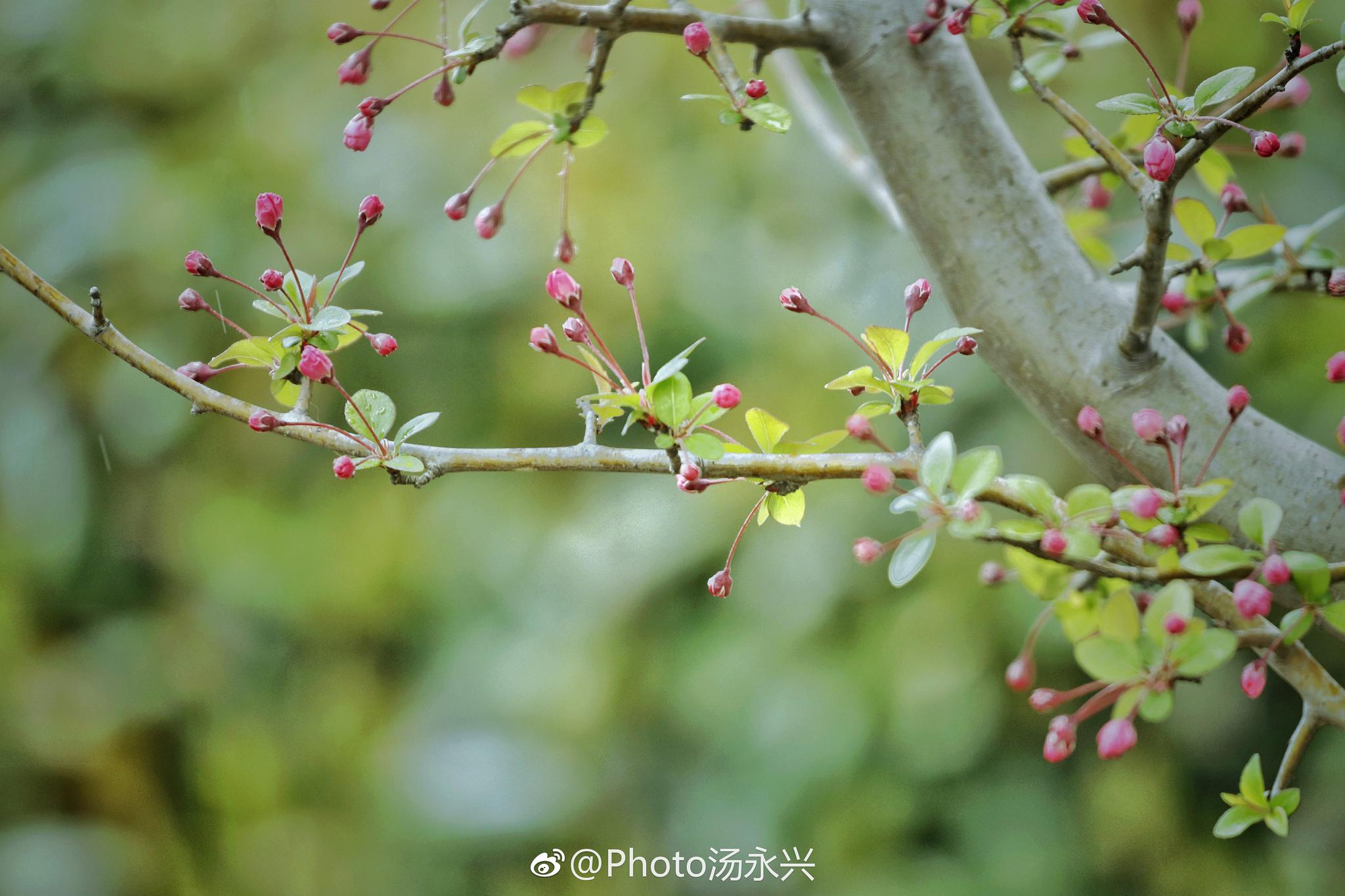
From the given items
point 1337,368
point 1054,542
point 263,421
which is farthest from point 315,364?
point 1337,368

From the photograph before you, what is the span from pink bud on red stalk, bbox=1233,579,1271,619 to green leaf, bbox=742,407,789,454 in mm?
148

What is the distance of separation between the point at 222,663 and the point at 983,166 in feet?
3.58

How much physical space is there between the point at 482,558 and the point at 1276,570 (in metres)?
0.97

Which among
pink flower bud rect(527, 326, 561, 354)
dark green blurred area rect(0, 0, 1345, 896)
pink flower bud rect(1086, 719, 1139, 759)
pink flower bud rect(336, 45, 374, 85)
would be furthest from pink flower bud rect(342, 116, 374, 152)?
dark green blurred area rect(0, 0, 1345, 896)

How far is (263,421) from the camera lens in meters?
0.31

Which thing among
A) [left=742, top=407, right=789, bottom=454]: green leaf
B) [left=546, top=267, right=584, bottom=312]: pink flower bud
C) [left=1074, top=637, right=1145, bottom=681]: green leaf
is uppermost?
[left=546, top=267, right=584, bottom=312]: pink flower bud

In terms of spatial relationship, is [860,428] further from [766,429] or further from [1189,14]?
[1189,14]

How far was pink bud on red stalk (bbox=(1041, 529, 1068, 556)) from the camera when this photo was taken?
0.91 ft

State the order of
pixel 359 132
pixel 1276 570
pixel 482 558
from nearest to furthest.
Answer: pixel 1276 570
pixel 359 132
pixel 482 558

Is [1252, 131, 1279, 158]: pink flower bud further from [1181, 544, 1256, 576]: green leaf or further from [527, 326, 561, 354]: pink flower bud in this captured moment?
[527, 326, 561, 354]: pink flower bud

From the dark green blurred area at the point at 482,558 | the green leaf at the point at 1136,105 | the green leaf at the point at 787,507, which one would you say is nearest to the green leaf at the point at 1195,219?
the green leaf at the point at 1136,105

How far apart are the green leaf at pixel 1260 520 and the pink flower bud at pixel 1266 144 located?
0.35 feet

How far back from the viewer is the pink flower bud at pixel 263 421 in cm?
31

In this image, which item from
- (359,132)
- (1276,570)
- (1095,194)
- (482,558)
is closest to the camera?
(1276,570)
